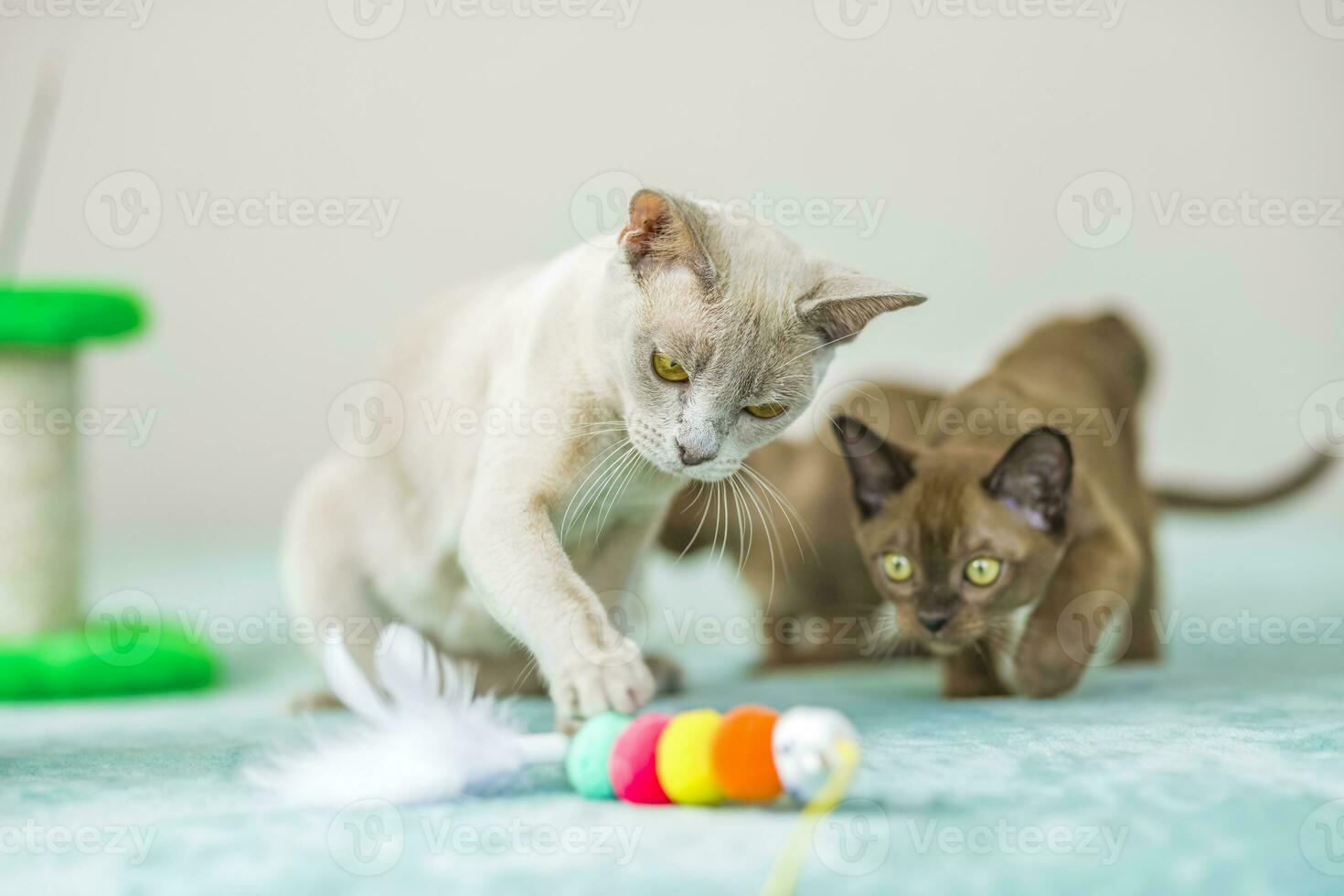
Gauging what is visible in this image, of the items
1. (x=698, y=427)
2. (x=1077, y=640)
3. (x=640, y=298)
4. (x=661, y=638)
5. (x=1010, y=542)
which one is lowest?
(x=661, y=638)

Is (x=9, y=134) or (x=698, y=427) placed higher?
(x=9, y=134)

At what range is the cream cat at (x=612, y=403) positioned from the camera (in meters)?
1.28

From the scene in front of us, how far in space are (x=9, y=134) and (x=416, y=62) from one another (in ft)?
3.69

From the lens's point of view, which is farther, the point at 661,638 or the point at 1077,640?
the point at 661,638

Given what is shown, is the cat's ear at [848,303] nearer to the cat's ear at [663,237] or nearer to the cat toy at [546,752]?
the cat's ear at [663,237]

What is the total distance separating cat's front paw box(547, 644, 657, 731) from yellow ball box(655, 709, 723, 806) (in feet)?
0.25

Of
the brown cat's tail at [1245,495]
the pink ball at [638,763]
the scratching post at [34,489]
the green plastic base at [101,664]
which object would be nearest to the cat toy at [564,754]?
the pink ball at [638,763]

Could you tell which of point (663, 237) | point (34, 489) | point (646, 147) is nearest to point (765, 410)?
point (663, 237)

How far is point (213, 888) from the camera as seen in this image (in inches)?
37.2

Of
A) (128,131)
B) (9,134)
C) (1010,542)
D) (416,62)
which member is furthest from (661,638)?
(9,134)

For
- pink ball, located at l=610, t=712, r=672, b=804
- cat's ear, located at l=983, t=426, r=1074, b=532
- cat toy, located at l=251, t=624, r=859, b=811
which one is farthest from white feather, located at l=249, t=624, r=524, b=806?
cat's ear, located at l=983, t=426, r=1074, b=532

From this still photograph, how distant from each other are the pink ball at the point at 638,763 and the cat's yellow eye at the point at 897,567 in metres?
0.52

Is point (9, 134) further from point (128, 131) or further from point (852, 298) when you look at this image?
point (852, 298)

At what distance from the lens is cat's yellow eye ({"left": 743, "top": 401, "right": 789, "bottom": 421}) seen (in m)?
1.34
